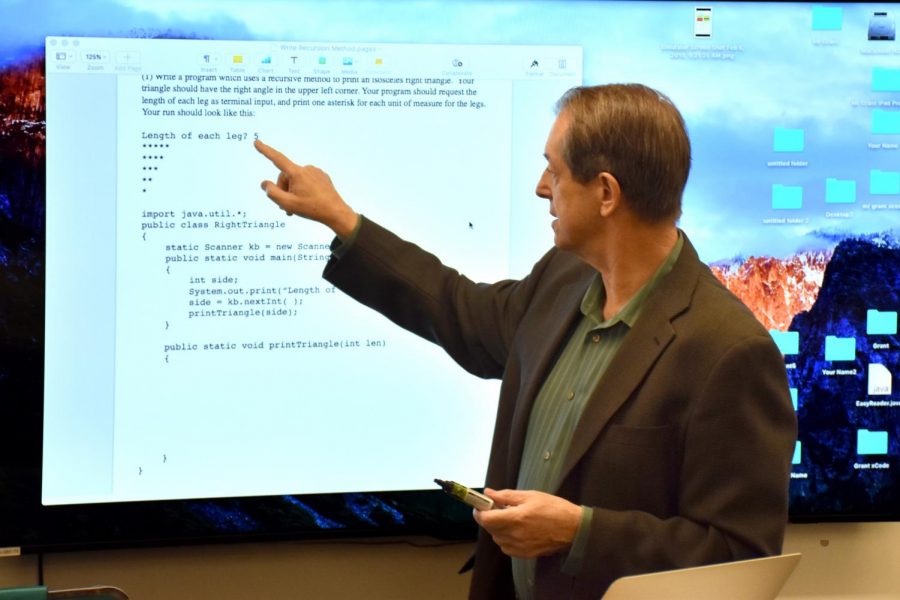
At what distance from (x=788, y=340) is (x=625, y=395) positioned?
1.14 m

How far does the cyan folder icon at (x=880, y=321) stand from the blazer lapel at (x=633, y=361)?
1.15 metres

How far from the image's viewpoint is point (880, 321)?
9.20 ft

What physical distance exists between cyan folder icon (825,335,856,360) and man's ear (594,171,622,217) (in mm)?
1193

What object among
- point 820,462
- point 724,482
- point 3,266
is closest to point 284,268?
point 3,266

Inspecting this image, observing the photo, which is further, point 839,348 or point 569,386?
point 839,348

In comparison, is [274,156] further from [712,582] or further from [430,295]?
[712,582]

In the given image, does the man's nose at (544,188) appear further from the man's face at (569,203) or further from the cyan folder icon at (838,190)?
the cyan folder icon at (838,190)

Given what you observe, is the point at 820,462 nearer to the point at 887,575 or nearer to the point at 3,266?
the point at 887,575

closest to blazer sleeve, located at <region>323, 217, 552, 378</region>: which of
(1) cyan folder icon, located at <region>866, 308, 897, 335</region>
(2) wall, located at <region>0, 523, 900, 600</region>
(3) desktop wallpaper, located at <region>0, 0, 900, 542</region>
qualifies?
(3) desktop wallpaper, located at <region>0, 0, 900, 542</region>

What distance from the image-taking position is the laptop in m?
1.38

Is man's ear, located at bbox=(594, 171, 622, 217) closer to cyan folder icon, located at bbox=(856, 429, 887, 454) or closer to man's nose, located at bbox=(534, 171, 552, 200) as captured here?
man's nose, located at bbox=(534, 171, 552, 200)

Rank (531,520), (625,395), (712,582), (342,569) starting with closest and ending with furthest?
(712,582) → (531,520) → (625,395) → (342,569)

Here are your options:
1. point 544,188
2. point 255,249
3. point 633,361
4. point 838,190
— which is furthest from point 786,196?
point 255,249

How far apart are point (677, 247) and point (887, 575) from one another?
162 centimetres
